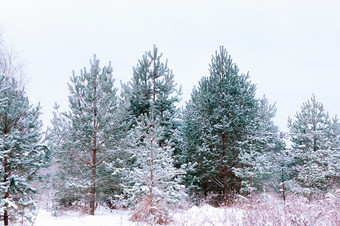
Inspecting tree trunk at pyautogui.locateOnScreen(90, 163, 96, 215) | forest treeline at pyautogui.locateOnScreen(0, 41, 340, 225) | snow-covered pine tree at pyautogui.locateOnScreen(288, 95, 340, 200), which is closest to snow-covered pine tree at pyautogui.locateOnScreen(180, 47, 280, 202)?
forest treeline at pyautogui.locateOnScreen(0, 41, 340, 225)

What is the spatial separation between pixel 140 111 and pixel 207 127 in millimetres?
4182

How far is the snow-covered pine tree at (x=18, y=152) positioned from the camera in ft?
23.9

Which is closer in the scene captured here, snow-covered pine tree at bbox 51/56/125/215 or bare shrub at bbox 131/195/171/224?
bare shrub at bbox 131/195/171/224

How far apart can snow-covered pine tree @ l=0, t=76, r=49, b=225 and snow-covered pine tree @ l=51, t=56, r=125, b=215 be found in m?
3.21

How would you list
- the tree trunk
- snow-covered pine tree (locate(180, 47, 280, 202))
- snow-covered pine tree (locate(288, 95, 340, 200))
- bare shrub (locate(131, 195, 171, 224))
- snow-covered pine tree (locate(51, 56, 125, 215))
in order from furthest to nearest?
snow-covered pine tree (locate(288, 95, 340, 200)) → snow-covered pine tree (locate(180, 47, 280, 202)) → snow-covered pine tree (locate(51, 56, 125, 215)) → the tree trunk → bare shrub (locate(131, 195, 171, 224))

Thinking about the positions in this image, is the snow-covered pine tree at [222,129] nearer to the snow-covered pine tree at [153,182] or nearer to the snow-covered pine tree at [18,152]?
the snow-covered pine tree at [153,182]

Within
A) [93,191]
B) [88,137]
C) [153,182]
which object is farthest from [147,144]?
[93,191]

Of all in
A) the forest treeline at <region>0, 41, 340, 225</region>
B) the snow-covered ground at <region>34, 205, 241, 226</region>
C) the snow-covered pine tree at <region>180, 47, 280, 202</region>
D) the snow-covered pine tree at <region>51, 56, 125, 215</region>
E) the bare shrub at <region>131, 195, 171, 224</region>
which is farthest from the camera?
the snow-covered pine tree at <region>180, 47, 280, 202</region>

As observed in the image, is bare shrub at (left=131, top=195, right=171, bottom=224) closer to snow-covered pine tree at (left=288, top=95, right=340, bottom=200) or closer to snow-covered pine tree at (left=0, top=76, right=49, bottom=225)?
snow-covered pine tree at (left=0, top=76, right=49, bottom=225)

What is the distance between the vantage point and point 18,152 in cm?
777

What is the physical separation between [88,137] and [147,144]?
3.61 meters

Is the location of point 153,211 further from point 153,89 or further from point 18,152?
point 153,89

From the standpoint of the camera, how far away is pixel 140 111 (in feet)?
50.9

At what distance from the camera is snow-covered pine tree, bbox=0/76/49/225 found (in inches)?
286
